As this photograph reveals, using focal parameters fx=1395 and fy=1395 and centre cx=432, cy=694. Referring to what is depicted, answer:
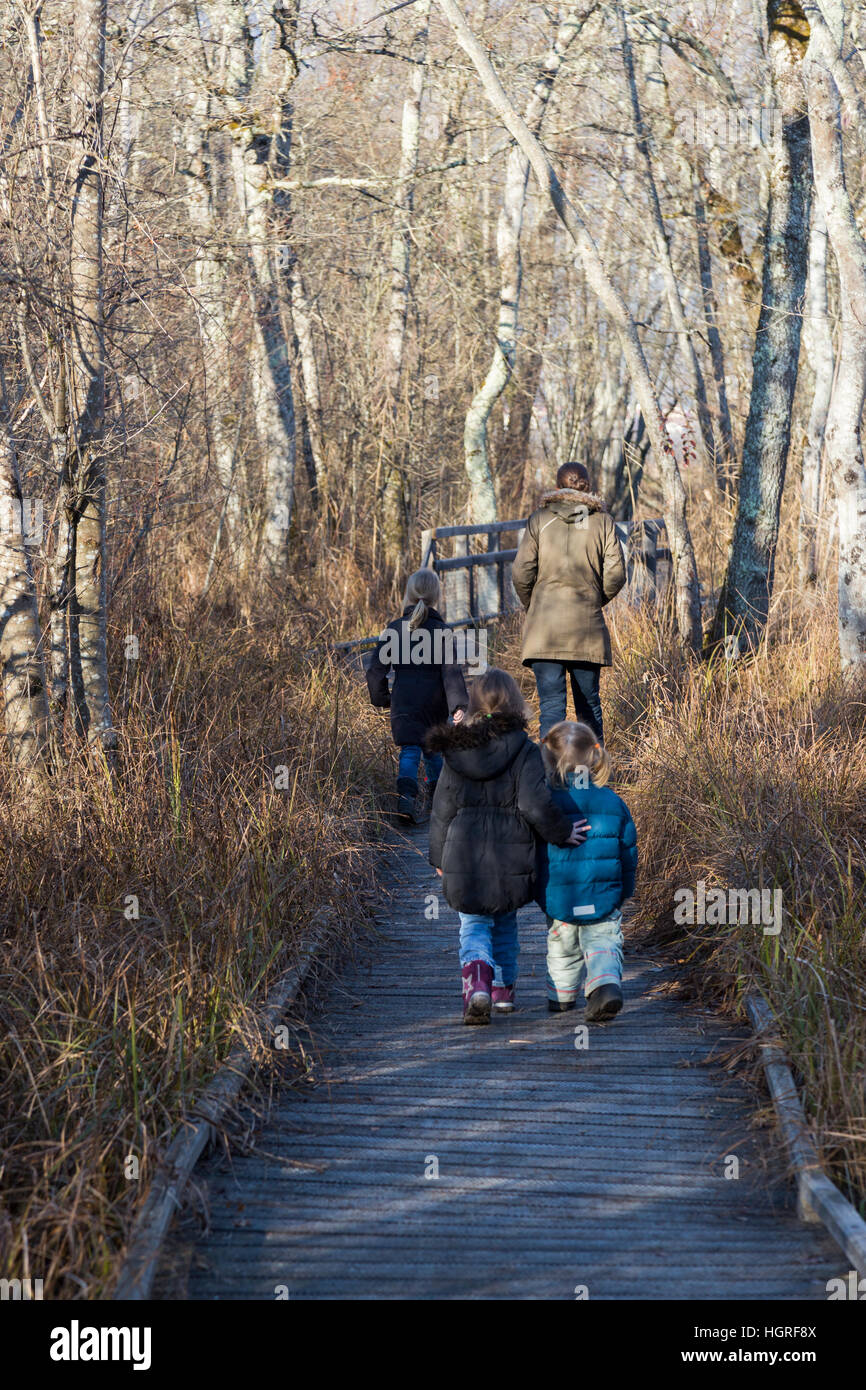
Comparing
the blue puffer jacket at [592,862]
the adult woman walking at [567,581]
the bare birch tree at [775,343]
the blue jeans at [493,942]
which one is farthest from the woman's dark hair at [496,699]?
the bare birch tree at [775,343]

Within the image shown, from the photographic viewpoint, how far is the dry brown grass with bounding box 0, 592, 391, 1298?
368cm

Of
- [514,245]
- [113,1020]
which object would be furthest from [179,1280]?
[514,245]

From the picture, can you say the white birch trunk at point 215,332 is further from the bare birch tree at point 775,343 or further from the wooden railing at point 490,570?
the bare birch tree at point 775,343

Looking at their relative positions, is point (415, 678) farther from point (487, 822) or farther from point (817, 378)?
point (817, 378)

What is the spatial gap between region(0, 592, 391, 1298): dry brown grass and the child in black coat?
77 cm

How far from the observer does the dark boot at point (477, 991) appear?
17.2ft

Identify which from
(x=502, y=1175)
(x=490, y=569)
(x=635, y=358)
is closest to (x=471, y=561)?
(x=490, y=569)

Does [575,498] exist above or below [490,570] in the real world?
above

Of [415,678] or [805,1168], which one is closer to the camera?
[805,1168]

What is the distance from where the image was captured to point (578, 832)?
5.16m

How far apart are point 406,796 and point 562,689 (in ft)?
3.93

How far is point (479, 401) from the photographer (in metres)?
15.8

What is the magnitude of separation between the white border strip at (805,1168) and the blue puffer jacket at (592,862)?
73 centimetres

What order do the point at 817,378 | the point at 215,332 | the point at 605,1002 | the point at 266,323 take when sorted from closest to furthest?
the point at 605,1002 < the point at 215,332 < the point at 266,323 < the point at 817,378
